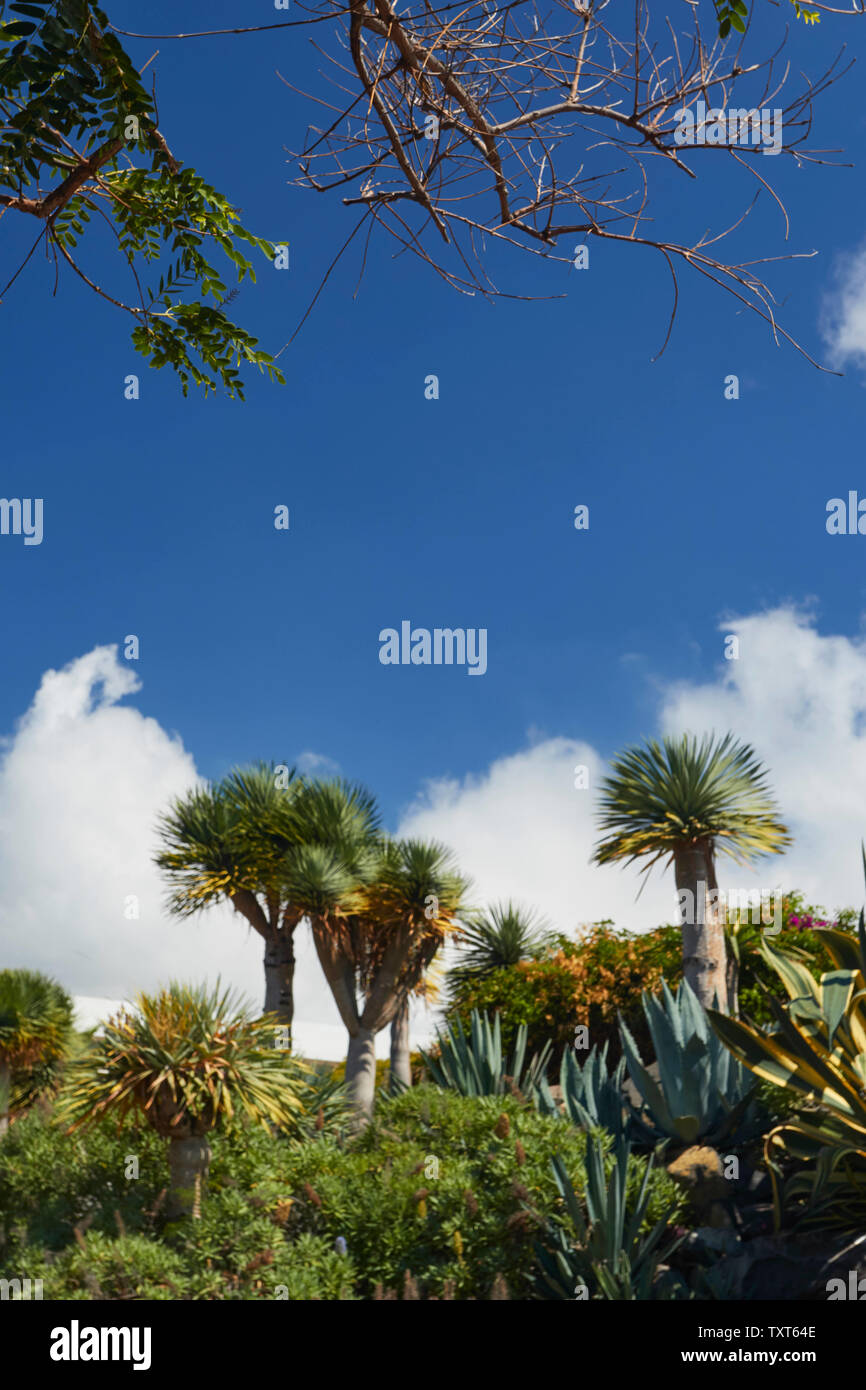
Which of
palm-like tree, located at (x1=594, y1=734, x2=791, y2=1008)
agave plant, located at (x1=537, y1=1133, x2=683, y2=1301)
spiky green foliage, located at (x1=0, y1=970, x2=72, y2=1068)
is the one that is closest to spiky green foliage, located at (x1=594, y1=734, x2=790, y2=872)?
palm-like tree, located at (x1=594, y1=734, x2=791, y2=1008)

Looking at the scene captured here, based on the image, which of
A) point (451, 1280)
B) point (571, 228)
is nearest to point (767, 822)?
point (451, 1280)

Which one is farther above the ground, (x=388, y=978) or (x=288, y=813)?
(x=288, y=813)

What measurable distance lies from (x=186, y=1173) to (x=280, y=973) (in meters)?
9.58

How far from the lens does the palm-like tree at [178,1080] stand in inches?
232

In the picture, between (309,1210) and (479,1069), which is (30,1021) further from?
(309,1210)

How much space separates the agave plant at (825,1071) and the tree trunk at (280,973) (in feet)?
34.6

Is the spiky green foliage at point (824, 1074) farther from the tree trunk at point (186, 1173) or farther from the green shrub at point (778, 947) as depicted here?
the green shrub at point (778, 947)

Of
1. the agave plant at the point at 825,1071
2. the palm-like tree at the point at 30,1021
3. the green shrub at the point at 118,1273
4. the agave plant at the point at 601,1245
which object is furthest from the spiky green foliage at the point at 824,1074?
the palm-like tree at the point at 30,1021

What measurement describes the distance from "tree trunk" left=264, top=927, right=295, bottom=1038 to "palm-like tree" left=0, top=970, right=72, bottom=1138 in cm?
456

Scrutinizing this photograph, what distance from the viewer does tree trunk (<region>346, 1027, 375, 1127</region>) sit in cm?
1391

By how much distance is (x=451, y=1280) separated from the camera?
5098 millimetres

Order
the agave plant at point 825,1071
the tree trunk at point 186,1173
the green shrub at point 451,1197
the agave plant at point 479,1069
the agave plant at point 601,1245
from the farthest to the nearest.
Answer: the agave plant at point 479,1069
the tree trunk at point 186,1173
the green shrub at point 451,1197
the agave plant at point 825,1071
the agave plant at point 601,1245
